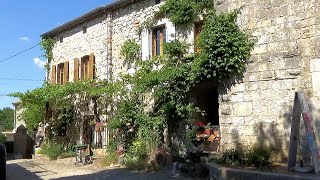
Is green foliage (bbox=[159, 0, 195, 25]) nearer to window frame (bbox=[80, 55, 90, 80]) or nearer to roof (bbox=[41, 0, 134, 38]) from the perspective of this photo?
roof (bbox=[41, 0, 134, 38])

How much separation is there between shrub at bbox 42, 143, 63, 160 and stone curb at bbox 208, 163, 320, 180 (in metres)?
8.36

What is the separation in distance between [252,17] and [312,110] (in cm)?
254

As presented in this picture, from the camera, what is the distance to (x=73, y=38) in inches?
640

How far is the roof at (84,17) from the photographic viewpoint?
45.5ft

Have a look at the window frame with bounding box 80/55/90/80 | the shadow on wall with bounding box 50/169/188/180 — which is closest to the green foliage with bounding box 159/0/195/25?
the shadow on wall with bounding box 50/169/188/180

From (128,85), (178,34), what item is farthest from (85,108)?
(178,34)

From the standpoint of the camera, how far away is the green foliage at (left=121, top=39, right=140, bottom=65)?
12.9m

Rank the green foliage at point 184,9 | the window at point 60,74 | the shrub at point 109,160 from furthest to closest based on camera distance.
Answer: the window at point 60,74 < the shrub at point 109,160 < the green foliage at point 184,9

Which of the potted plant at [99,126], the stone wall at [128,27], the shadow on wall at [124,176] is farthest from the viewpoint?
the potted plant at [99,126]

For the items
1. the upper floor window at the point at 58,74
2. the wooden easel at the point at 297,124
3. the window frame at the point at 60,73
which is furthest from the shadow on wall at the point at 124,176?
the window frame at the point at 60,73

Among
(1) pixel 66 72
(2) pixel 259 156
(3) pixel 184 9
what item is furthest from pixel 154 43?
(2) pixel 259 156

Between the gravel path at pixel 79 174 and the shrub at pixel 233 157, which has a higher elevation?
the shrub at pixel 233 157

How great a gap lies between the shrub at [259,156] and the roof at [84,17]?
7957 mm

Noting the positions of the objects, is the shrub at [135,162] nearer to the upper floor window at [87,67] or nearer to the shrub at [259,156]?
the shrub at [259,156]
